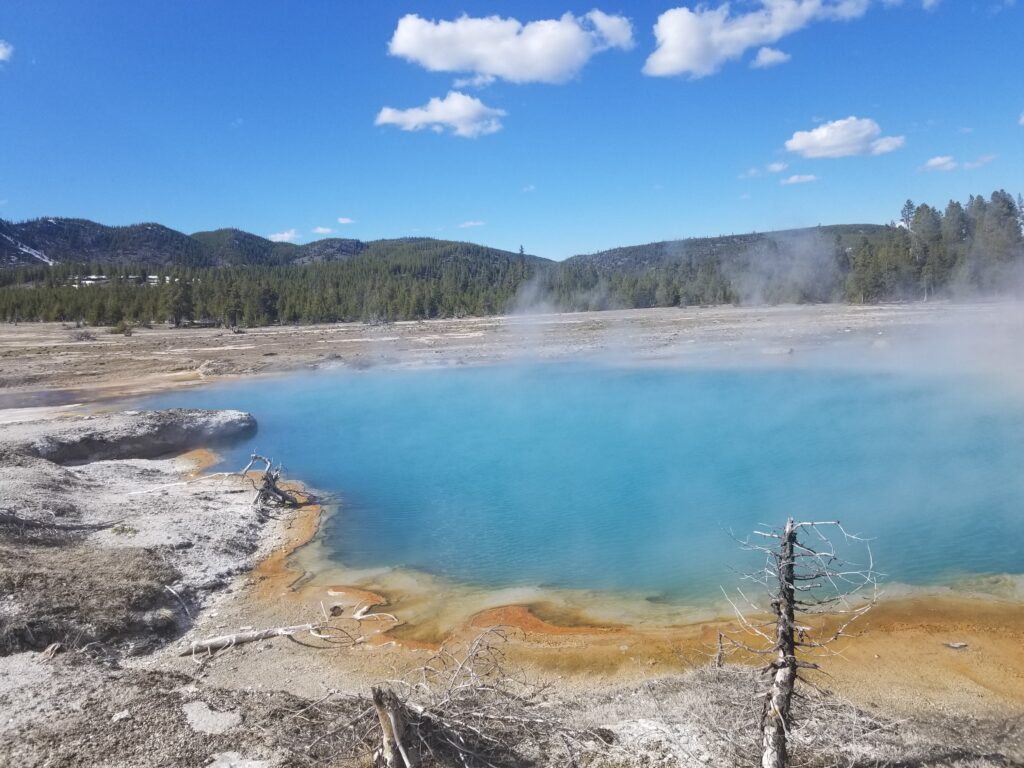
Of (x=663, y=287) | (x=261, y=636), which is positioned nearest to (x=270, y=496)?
(x=261, y=636)

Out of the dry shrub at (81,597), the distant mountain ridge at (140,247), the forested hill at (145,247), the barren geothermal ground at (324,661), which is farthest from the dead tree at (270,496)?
the distant mountain ridge at (140,247)

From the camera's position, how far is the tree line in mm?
52406

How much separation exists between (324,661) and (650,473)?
7946 millimetres

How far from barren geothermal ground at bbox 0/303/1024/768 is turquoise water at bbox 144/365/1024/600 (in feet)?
3.35

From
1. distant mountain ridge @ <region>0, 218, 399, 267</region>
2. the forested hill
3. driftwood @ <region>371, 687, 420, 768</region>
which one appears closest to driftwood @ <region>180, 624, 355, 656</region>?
driftwood @ <region>371, 687, 420, 768</region>

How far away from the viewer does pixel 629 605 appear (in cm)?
722

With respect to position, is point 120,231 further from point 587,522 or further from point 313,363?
point 587,522

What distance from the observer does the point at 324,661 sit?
5973mm

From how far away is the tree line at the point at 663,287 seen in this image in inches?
2063

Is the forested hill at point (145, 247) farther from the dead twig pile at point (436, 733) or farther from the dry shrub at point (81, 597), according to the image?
the dead twig pile at point (436, 733)

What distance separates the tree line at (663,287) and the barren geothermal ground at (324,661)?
50048mm

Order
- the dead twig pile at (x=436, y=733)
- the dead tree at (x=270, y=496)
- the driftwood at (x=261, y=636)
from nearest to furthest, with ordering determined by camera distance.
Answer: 1. the dead twig pile at (x=436, y=733)
2. the driftwood at (x=261, y=636)
3. the dead tree at (x=270, y=496)

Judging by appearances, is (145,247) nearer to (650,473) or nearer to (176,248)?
(176,248)

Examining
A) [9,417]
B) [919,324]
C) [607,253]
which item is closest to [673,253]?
[607,253]
